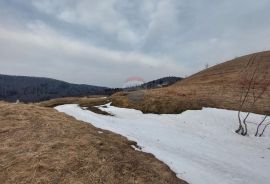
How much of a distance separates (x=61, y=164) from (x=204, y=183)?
18.6 feet

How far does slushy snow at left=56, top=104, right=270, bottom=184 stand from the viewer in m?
13.2

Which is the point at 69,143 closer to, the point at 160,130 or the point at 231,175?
the point at 231,175

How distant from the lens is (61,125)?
16.8 metres

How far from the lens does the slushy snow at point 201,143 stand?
1323 cm

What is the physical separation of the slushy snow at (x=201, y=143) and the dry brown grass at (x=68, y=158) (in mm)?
1536

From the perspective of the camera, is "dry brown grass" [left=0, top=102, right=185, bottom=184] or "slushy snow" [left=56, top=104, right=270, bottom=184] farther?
"slushy snow" [left=56, top=104, right=270, bottom=184]

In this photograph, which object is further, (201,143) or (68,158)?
(201,143)

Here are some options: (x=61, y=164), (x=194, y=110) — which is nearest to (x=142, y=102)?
(x=194, y=110)

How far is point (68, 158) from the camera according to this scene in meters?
12.1

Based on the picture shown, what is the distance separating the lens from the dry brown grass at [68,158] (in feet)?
35.2

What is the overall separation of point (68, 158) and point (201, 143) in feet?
32.3

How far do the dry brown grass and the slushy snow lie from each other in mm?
1536

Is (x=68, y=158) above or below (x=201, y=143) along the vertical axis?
above

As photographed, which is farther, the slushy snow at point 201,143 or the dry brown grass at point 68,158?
the slushy snow at point 201,143
